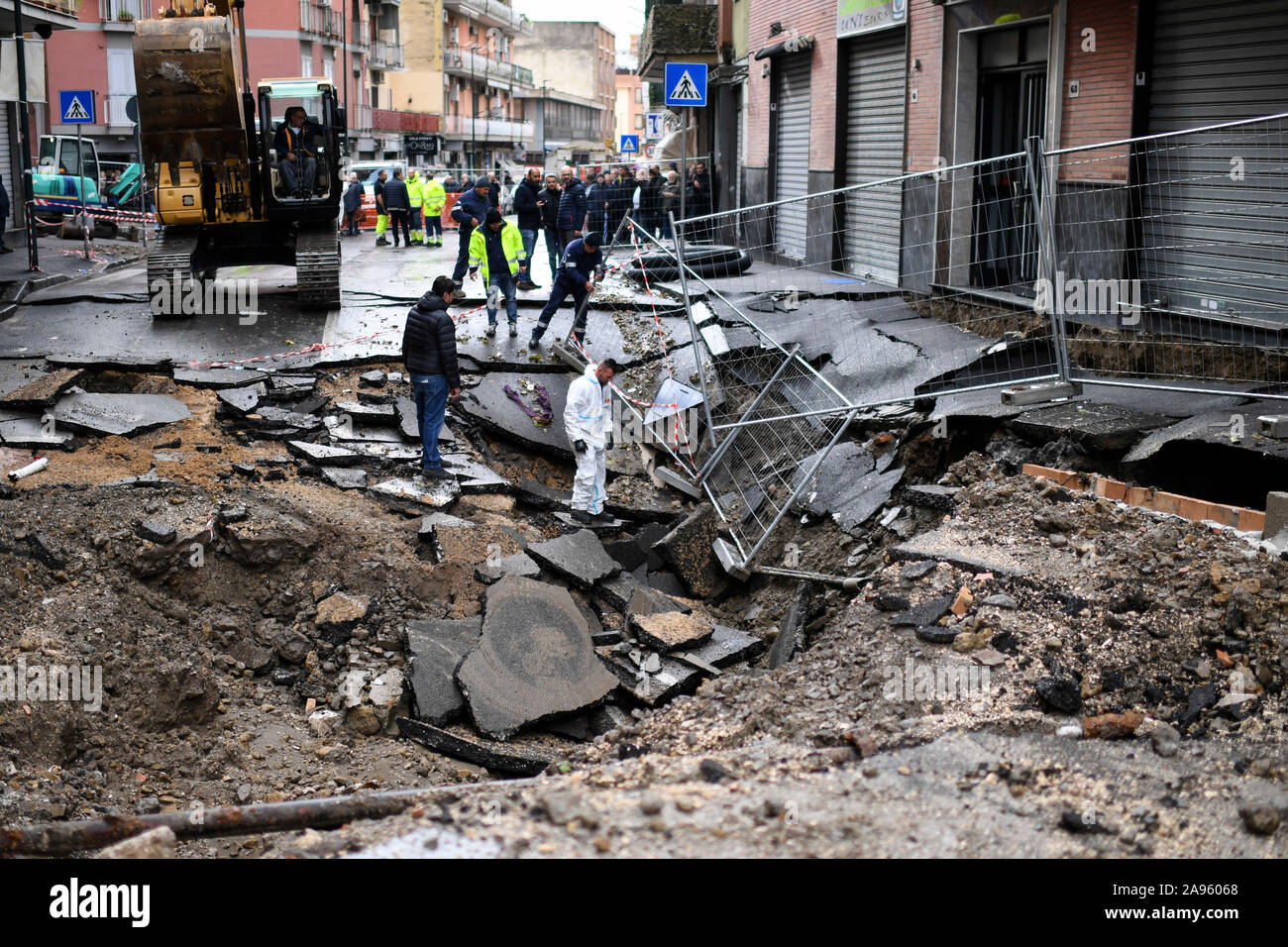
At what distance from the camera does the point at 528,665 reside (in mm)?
7277

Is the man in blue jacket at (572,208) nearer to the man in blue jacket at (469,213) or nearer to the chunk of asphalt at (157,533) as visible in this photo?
the man in blue jacket at (469,213)

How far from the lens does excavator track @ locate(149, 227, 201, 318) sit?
1504 cm

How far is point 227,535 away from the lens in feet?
27.1

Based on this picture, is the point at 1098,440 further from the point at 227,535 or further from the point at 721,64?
the point at 721,64

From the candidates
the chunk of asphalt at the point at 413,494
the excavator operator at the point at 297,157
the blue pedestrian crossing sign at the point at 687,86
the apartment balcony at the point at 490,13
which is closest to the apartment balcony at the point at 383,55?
the apartment balcony at the point at 490,13

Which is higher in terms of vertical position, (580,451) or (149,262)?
(149,262)

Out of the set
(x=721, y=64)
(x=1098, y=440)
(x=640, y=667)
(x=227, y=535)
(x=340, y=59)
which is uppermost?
(x=340, y=59)

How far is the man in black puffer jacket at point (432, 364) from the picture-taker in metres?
9.91

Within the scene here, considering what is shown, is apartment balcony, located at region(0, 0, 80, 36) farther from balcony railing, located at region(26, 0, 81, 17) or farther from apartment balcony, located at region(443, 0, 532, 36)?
apartment balcony, located at region(443, 0, 532, 36)

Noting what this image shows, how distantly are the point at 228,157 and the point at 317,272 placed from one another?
1.98 m
